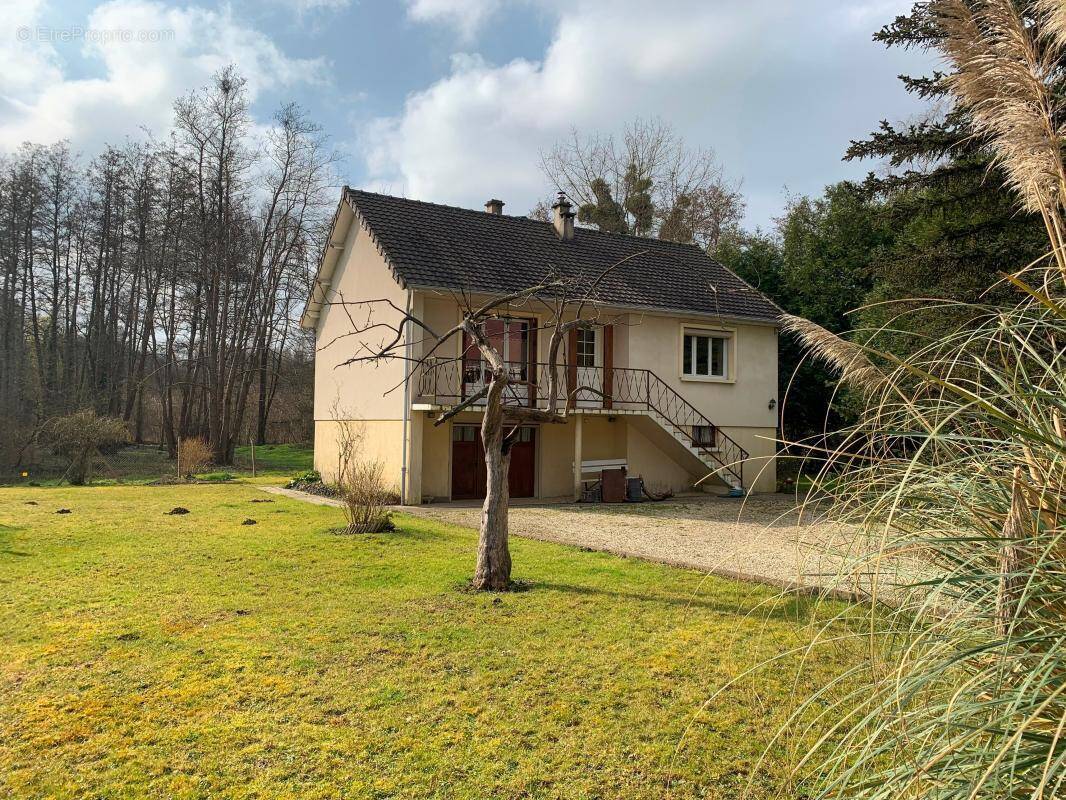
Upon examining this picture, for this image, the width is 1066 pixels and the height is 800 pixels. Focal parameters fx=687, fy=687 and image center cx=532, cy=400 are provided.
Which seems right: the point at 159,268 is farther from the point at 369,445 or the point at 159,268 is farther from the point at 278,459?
the point at 369,445

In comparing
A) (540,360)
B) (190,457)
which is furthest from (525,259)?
(190,457)

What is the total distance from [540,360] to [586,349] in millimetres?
1245

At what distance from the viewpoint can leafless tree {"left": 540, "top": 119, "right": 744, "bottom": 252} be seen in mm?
29375

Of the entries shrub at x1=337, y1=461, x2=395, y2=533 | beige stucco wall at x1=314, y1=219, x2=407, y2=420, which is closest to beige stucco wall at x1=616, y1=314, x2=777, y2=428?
beige stucco wall at x1=314, y1=219, x2=407, y2=420

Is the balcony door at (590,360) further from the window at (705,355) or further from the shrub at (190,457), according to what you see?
the shrub at (190,457)

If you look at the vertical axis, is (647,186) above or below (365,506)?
above

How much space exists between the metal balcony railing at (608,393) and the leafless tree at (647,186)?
13.9 m

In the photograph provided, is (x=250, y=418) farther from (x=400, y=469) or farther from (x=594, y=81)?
(x=594, y=81)

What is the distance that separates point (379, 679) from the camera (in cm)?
421

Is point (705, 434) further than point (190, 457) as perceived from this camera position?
No

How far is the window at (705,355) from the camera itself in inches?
700

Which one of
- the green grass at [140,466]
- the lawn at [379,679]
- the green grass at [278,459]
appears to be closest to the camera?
the lawn at [379,679]

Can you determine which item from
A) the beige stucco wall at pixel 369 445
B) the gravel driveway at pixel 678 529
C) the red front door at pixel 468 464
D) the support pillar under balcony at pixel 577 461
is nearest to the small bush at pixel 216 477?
the beige stucco wall at pixel 369 445

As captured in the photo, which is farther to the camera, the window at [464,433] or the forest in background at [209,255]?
the forest in background at [209,255]
